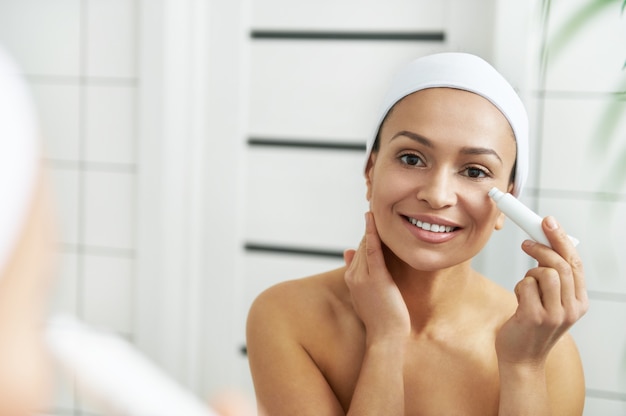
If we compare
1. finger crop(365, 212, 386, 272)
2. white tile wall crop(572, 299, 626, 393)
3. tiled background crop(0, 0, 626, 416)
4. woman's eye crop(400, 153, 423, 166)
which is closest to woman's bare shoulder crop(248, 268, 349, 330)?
finger crop(365, 212, 386, 272)

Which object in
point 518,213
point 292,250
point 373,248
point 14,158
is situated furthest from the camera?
point 292,250

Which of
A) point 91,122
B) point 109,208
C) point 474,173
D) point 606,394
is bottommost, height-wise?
point 606,394

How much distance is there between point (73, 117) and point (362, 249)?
114 cm

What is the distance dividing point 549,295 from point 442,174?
19 cm

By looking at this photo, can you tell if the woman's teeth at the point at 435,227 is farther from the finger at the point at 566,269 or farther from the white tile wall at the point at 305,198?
the white tile wall at the point at 305,198

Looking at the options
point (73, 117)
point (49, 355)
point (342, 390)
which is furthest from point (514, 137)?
point (73, 117)

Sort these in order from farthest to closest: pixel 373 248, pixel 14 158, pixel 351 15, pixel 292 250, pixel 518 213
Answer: pixel 292 250, pixel 351 15, pixel 373 248, pixel 518 213, pixel 14 158

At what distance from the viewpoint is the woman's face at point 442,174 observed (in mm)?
908

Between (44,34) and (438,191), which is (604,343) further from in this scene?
(44,34)

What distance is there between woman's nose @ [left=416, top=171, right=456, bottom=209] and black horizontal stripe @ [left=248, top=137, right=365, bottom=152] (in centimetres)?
84

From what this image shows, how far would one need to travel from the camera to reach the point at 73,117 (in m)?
1.90

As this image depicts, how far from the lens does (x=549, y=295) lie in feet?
2.95

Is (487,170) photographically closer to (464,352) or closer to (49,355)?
(464,352)

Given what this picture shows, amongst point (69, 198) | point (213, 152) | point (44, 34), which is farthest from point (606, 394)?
point (44, 34)
